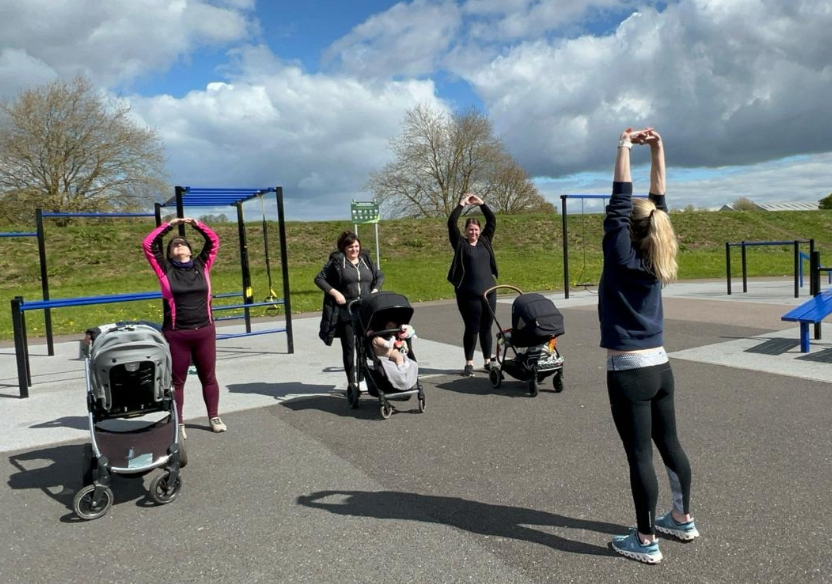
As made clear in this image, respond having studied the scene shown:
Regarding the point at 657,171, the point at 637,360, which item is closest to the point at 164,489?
the point at 637,360

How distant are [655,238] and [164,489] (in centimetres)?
322

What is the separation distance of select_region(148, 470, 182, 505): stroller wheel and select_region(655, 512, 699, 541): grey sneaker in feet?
9.37

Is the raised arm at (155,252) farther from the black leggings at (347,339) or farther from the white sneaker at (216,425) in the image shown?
the black leggings at (347,339)

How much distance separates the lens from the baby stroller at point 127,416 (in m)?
3.83

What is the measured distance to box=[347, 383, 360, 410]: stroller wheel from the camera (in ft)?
19.6

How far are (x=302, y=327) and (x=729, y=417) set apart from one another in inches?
344

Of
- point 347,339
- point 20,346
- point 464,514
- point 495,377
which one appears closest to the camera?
point 464,514

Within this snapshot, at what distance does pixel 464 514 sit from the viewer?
11.6 feet

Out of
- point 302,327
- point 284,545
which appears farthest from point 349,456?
point 302,327

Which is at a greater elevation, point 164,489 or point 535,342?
point 535,342

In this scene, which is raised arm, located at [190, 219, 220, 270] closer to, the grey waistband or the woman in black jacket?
the woman in black jacket

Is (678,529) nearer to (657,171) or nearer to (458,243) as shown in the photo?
(657,171)

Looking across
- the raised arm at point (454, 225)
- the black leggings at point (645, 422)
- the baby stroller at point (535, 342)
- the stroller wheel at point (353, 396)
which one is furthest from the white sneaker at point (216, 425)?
the black leggings at point (645, 422)

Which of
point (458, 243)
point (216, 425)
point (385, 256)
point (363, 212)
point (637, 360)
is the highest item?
point (363, 212)
